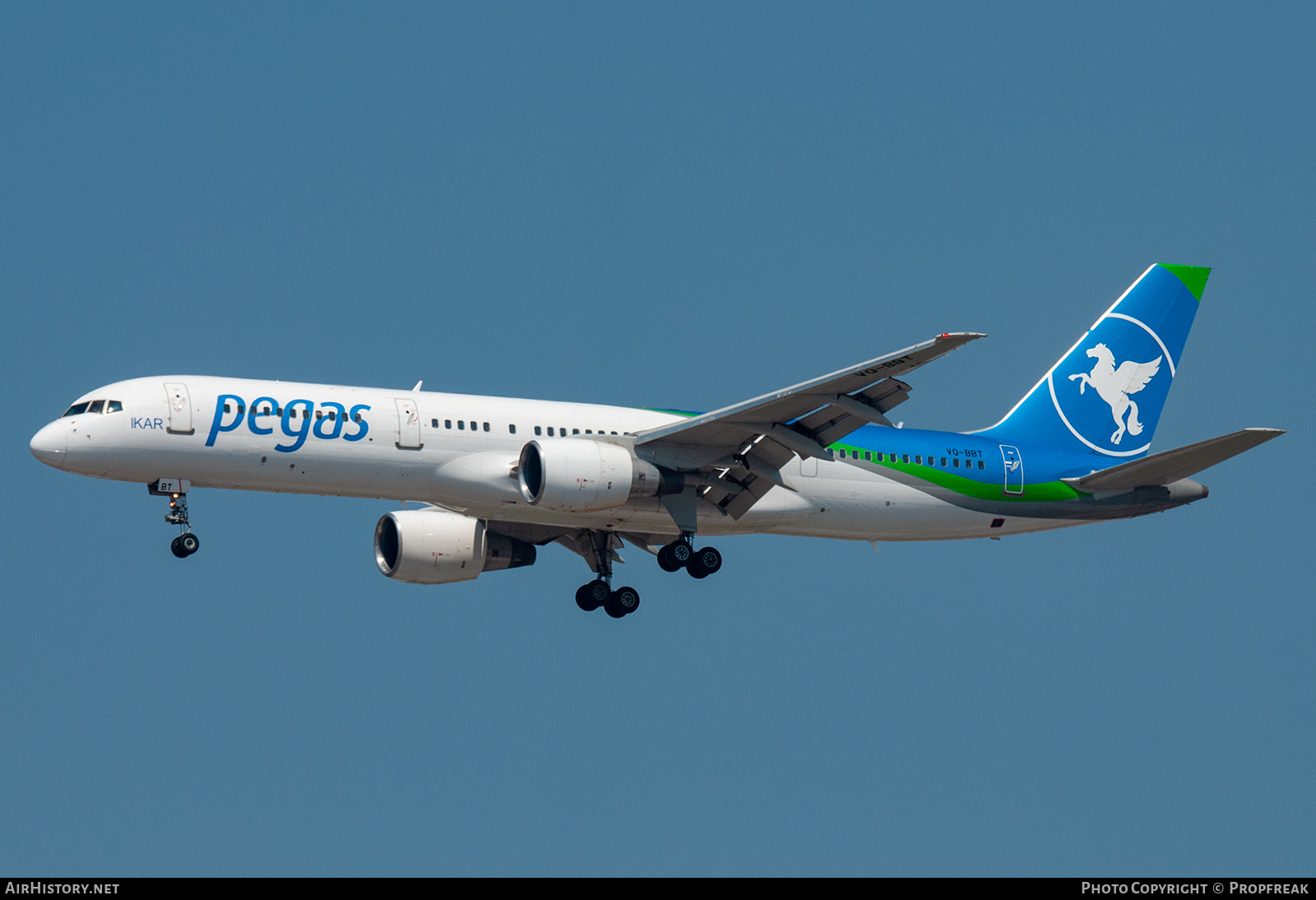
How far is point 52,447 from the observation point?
116 ft

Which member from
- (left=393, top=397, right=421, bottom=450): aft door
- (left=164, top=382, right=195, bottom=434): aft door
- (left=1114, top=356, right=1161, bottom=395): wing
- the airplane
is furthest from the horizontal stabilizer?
(left=164, top=382, right=195, bottom=434): aft door

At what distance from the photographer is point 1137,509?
4259cm

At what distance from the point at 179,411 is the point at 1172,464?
22.6 m

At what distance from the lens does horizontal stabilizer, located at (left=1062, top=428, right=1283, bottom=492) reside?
36656mm

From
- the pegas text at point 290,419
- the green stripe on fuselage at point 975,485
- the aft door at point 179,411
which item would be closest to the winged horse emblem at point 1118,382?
the green stripe on fuselage at point 975,485

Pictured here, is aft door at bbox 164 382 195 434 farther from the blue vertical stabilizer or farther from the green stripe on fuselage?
the blue vertical stabilizer

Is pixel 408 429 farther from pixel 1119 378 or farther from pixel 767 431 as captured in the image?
pixel 1119 378

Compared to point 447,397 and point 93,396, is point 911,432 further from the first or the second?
point 93,396

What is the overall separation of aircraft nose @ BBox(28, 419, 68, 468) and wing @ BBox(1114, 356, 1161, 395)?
26688mm

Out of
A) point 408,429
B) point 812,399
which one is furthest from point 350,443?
point 812,399

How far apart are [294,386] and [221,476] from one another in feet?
8.18

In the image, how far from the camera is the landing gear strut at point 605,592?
4181 centimetres

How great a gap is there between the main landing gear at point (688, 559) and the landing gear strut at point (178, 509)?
34.1 ft

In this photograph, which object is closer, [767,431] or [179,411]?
[179,411]
